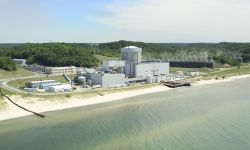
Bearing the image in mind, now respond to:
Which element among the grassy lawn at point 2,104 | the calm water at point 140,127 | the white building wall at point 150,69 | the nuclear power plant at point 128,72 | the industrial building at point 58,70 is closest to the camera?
the calm water at point 140,127

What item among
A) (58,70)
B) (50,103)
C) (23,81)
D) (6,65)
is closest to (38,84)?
(23,81)

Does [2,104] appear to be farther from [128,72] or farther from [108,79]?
[128,72]

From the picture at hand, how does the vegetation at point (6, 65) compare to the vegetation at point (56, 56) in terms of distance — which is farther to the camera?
the vegetation at point (56, 56)

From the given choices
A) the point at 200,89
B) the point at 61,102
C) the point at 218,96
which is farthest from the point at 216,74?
the point at 61,102

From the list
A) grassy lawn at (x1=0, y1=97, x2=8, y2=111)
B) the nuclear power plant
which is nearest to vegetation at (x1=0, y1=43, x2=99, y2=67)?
the nuclear power plant

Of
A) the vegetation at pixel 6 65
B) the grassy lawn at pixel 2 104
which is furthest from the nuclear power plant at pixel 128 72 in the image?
the grassy lawn at pixel 2 104

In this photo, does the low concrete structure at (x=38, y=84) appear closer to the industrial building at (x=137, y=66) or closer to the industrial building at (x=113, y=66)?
the industrial building at (x=113, y=66)

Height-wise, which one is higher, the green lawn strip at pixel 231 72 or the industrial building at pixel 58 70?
the industrial building at pixel 58 70

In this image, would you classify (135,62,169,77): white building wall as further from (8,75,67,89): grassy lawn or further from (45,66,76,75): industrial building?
(8,75,67,89): grassy lawn
